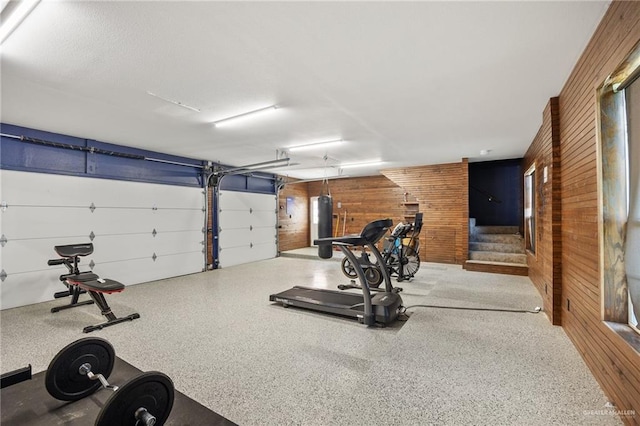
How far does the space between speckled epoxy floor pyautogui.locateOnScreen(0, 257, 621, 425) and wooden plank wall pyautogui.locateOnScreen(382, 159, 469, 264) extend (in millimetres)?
2913

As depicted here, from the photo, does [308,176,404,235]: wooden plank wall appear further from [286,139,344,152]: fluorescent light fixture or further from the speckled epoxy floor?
the speckled epoxy floor

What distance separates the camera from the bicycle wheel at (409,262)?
5.72m

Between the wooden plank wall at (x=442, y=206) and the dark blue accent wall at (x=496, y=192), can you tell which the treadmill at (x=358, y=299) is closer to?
the wooden plank wall at (x=442, y=206)

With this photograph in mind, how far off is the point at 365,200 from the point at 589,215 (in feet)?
24.3

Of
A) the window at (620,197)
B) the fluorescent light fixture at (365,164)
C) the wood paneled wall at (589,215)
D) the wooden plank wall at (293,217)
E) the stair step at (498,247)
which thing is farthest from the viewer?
the wooden plank wall at (293,217)

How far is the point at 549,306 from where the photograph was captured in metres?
3.43

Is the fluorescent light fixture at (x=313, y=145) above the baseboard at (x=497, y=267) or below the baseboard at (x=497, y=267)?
above

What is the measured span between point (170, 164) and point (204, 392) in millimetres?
5443

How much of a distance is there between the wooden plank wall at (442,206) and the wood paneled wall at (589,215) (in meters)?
4.15


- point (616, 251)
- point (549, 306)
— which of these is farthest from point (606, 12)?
point (549, 306)

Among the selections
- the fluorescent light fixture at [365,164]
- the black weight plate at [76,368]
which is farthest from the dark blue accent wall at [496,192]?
the black weight plate at [76,368]

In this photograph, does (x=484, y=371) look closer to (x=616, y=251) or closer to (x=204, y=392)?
(x=616, y=251)

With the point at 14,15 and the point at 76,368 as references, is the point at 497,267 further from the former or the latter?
the point at 14,15

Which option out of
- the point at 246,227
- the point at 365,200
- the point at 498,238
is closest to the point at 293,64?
the point at 246,227
